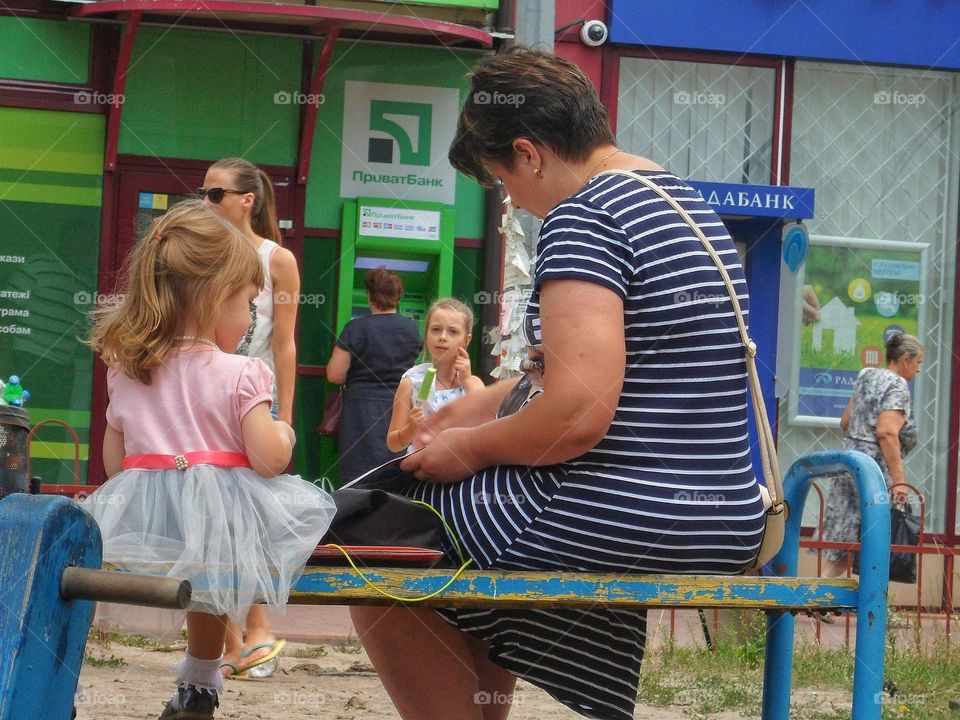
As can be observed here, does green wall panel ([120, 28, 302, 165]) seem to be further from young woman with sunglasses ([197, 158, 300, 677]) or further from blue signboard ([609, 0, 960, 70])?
young woman with sunglasses ([197, 158, 300, 677])

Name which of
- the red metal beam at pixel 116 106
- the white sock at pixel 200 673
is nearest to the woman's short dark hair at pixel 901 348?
the red metal beam at pixel 116 106

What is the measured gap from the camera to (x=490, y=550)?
8.59 feet

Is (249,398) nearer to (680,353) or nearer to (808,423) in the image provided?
(680,353)

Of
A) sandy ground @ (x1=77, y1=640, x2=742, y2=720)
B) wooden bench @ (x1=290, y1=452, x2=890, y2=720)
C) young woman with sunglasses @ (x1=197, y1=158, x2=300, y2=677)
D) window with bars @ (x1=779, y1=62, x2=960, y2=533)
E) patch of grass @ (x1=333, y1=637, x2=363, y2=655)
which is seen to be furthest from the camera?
window with bars @ (x1=779, y1=62, x2=960, y2=533)

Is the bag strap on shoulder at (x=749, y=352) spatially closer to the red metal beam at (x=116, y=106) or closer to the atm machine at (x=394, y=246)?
the atm machine at (x=394, y=246)

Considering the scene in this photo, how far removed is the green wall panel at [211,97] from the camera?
8.80m

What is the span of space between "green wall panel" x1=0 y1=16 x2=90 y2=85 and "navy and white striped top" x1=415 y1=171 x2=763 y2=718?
6.82m

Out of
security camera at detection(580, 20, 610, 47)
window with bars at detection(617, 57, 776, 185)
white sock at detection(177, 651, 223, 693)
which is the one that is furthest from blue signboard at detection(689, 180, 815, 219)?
white sock at detection(177, 651, 223, 693)

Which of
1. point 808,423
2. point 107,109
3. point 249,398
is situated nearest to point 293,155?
point 107,109

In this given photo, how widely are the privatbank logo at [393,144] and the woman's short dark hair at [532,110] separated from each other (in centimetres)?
626

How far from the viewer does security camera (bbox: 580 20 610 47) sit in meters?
9.05

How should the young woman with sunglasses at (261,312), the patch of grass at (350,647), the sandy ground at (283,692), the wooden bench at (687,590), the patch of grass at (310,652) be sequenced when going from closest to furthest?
the wooden bench at (687,590) → the sandy ground at (283,692) → the young woman with sunglasses at (261,312) → the patch of grass at (310,652) → the patch of grass at (350,647)

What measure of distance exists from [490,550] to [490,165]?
0.79 meters

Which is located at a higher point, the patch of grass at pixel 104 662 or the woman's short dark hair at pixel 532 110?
the woman's short dark hair at pixel 532 110
